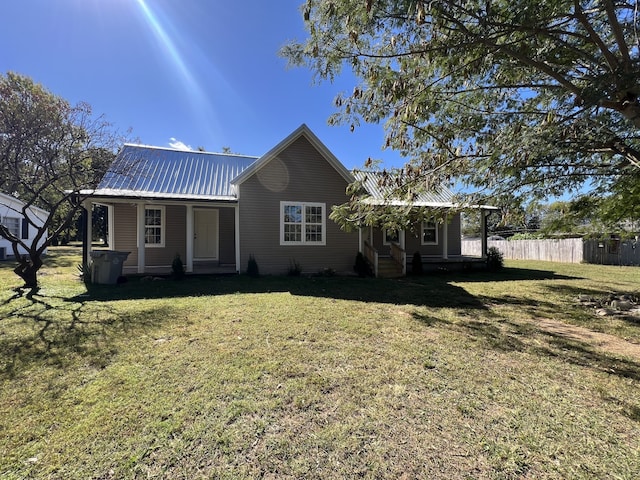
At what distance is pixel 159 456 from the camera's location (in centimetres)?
222

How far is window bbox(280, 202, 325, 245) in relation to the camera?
38.8ft

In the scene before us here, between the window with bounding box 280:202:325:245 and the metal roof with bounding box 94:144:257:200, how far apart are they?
210 centimetres

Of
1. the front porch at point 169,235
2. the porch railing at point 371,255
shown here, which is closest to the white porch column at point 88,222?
the front porch at point 169,235

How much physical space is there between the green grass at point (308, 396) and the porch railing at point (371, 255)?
5659mm

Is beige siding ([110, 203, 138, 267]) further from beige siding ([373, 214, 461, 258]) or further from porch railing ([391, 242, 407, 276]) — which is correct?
beige siding ([373, 214, 461, 258])

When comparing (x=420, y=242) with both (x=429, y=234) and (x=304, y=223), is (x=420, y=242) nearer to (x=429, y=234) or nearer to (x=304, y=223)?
(x=429, y=234)

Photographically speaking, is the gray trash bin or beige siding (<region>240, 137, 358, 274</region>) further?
beige siding (<region>240, 137, 358, 274</region>)

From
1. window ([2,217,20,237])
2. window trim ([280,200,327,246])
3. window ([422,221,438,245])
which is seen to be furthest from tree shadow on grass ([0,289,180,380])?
window ([2,217,20,237])

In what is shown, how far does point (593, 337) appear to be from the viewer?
17.0ft

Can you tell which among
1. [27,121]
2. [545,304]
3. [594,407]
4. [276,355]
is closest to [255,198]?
[27,121]

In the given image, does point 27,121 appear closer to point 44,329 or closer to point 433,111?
point 44,329

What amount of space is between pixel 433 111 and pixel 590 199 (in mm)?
4778

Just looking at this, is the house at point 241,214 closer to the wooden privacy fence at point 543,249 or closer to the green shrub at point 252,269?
the green shrub at point 252,269

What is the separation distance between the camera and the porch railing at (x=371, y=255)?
12.1 metres
